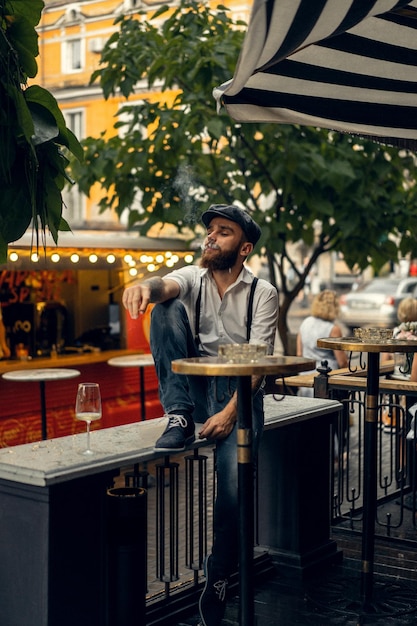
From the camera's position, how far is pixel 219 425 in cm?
450

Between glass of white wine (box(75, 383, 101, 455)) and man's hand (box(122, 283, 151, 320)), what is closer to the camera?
man's hand (box(122, 283, 151, 320))

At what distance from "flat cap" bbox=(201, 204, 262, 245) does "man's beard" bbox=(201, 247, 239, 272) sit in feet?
0.38

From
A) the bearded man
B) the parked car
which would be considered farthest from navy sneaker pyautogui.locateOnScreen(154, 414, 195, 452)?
the parked car

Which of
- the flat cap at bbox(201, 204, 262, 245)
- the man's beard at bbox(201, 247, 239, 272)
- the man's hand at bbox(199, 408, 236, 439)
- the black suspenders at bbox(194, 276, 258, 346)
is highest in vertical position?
the flat cap at bbox(201, 204, 262, 245)

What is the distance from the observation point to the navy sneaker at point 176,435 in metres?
4.41

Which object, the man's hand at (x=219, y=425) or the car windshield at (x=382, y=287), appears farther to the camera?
the car windshield at (x=382, y=287)

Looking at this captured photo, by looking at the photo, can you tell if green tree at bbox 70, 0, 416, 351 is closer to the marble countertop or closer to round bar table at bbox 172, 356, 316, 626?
the marble countertop

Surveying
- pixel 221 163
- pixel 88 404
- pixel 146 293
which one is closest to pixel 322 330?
pixel 221 163

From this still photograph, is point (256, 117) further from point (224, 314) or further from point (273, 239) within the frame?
point (273, 239)

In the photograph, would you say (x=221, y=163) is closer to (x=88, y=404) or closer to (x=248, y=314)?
(x=248, y=314)

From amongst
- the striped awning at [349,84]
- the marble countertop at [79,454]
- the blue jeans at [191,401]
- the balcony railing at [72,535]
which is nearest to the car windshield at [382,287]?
the striped awning at [349,84]

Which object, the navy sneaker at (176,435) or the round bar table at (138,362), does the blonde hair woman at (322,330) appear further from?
the navy sneaker at (176,435)

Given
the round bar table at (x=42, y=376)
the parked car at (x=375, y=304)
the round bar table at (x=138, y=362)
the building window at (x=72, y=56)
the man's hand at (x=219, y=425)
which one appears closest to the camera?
the man's hand at (x=219, y=425)

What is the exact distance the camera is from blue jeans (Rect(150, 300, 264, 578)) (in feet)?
14.6
